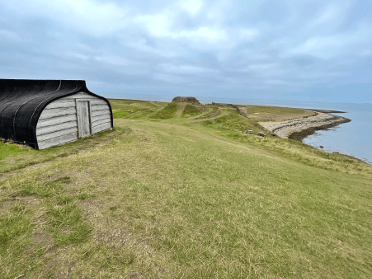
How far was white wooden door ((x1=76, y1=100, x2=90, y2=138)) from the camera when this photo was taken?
16017mm

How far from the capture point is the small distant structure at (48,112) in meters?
12.2

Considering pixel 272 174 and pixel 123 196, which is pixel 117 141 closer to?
pixel 123 196

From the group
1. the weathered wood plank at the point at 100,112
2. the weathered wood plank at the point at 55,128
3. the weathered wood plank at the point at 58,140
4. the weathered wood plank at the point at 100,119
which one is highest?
the weathered wood plank at the point at 100,112

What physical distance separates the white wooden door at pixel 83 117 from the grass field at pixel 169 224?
6.13 metres

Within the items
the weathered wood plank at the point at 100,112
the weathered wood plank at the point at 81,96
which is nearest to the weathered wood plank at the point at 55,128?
the weathered wood plank at the point at 81,96

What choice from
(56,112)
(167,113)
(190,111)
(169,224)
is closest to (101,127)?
(56,112)

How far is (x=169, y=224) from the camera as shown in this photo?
17.8 feet

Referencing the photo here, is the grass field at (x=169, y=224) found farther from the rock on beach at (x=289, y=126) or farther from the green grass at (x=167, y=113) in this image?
the rock on beach at (x=289, y=126)

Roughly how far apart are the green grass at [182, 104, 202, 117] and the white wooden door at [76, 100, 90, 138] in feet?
116

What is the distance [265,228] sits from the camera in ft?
19.0

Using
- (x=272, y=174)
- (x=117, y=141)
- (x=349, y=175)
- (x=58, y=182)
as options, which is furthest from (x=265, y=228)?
(x=349, y=175)

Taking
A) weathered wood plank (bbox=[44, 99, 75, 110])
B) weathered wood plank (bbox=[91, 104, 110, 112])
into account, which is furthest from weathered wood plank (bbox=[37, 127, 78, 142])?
weathered wood plank (bbox=[91, 104, 110, 112])

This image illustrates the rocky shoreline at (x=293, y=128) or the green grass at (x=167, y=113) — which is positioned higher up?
the green grass at (x=167, y=113)

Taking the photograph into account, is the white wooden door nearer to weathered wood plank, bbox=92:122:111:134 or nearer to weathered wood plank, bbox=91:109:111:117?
weathered wood plank, bbox=91:109:111:117
